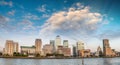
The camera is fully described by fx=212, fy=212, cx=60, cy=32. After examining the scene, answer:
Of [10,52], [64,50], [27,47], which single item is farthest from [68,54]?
[10,52]

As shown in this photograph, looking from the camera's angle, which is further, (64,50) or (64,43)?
(64,43)

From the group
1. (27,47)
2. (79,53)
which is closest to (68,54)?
(79,53)

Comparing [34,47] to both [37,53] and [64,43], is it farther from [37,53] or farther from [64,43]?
[64,43]

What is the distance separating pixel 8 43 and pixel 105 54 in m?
62.3

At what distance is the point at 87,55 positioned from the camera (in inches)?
5276

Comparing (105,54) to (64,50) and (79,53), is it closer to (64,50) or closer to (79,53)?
(79,53)

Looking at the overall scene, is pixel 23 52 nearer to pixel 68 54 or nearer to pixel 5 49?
pixel 5 49

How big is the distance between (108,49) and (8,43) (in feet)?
214

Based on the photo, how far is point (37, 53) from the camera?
402 feet

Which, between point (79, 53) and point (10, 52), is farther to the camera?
point (79, 53)

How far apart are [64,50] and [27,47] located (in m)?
22.2

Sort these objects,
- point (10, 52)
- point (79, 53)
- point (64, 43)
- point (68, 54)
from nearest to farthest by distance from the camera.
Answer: point (10, 52) → point (68, 54) → point (79, 53) → point (64, 43)

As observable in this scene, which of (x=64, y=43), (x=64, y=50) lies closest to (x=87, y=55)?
(x=64, y=50)

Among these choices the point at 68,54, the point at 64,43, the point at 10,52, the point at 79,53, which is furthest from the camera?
the point at 64,43
